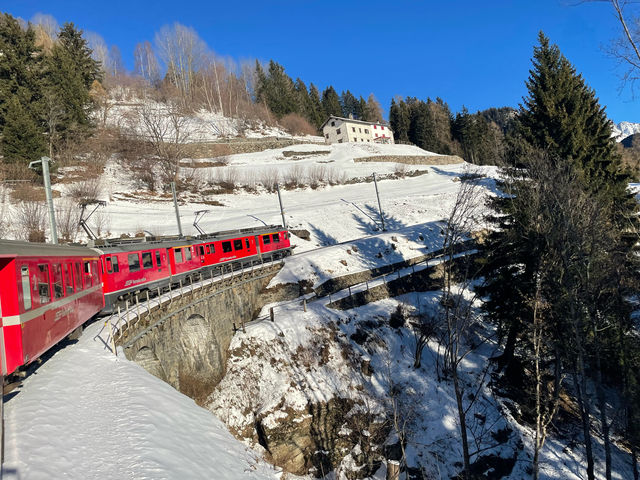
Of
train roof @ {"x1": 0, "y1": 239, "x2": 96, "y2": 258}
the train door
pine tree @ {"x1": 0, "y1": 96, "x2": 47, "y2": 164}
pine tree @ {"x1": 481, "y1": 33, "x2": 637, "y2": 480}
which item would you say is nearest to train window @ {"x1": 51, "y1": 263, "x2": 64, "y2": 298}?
train roof @ {"x1": 0, "y1": 239, "x2": 96, "y2": 258}

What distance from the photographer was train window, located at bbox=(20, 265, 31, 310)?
23.5ft

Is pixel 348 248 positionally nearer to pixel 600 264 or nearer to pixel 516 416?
pixel 516 416

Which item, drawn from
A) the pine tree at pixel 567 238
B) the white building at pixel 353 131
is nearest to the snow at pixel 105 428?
the pine tree at pixel 567 238

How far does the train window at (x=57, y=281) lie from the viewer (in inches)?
352

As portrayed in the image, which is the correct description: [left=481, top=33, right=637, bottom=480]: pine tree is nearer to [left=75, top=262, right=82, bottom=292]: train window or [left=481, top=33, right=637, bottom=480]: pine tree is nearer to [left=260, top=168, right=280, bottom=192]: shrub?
[left=75, top=262, right=82, bottom=292]: train window

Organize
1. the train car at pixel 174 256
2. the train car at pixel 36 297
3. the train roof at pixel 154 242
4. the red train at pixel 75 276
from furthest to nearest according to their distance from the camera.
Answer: the train roof at pixel 154 242
the train car at pixel 174 256
the red train at pixel 75 276
the train car at pixel 36 297

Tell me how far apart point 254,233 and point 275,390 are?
1330cm

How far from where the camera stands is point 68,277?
396 inches

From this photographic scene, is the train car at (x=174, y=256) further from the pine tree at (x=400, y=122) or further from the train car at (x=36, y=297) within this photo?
the pine tree at (x=400, y=122)

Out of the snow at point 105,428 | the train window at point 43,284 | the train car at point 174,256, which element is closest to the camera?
the snow at point 105,428

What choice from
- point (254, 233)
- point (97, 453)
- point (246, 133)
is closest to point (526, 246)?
point (97, 453)

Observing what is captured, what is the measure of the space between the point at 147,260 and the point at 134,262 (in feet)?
2.80

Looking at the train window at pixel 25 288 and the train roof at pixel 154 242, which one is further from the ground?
the train roof at pixel 154 242

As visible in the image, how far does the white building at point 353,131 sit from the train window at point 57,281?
69.3 meters
